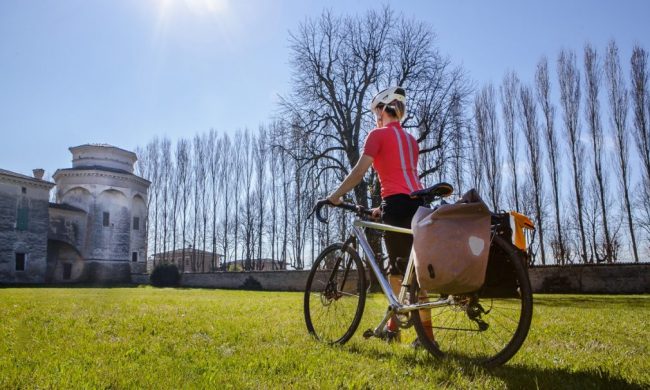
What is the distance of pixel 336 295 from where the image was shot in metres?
3.91

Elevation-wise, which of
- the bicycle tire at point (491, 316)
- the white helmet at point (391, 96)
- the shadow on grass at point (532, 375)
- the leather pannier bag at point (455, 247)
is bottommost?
the shadow on grass at point (532, 375)

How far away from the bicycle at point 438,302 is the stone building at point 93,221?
4271 cm

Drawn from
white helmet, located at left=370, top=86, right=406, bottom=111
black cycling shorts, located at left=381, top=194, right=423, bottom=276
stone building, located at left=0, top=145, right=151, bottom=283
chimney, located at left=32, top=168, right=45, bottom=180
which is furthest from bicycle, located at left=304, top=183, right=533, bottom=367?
chimney, located at left=32, top=168, right=45, bottom=180

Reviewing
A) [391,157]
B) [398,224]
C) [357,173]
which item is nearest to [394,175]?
[391,157]

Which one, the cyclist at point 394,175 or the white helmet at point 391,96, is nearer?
the cyclist at point 394,175

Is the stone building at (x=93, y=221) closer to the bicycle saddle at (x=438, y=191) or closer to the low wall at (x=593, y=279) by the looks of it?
the low wall at (x=593, y=279)

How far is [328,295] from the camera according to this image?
3977 mm

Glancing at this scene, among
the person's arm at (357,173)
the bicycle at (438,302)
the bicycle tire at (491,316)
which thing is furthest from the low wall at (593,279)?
the person's arm at (357,173)

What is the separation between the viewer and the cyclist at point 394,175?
11.8 feet

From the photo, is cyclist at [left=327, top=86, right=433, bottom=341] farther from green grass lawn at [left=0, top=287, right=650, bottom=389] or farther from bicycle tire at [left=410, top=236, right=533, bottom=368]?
green grass lawn at [left=0, top=287, right=650, bottom=389]

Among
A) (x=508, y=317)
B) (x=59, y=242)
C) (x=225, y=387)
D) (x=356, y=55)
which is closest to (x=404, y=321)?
(x=508, y=317)

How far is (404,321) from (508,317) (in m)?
0.82

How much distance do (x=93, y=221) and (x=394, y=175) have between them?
4466 centimetres

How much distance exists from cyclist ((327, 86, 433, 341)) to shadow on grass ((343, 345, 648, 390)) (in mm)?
786
